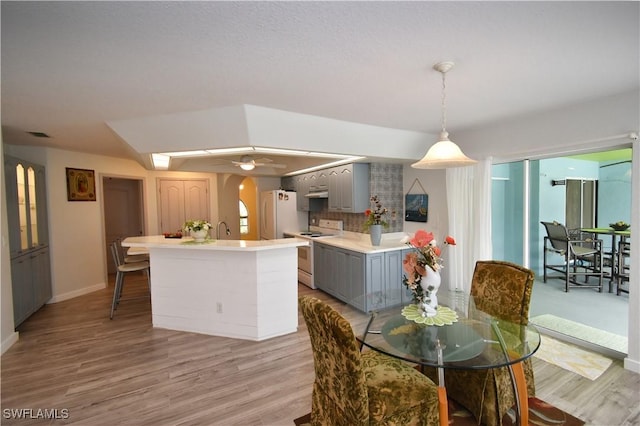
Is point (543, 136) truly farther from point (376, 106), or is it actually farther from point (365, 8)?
point (365, 8)

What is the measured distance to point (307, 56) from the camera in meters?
1.80

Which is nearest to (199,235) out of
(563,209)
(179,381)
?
(179,381)

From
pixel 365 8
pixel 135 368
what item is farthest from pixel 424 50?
pixel 135 368

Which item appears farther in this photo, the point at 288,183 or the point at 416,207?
the point at 288,183

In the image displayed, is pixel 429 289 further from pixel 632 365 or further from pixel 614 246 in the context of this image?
pixel 614 246

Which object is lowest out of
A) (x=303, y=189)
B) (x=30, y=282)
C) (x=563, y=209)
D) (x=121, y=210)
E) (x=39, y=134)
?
(x=30, y=282)

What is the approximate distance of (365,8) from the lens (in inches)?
53.3

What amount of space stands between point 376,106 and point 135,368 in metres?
3.33

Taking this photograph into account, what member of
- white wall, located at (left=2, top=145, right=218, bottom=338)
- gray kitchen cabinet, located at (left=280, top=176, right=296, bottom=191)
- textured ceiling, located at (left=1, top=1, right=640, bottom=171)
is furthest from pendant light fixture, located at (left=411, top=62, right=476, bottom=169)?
white wall, located at (left=2, top=145, right=218, bottom=338)

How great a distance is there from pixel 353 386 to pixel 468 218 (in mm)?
3033

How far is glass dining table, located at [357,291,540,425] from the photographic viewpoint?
1.57 meters

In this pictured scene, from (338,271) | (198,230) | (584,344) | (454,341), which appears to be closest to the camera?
(454,341)

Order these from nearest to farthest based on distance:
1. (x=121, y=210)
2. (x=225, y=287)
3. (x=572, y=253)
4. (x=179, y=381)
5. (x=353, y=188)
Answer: (x=179, y=381) < (x=225, y=287) < (x=353, y=188) < (x=572, y=253) < (x=121, y=210)

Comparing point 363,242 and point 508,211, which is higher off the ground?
point 508,211
